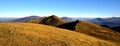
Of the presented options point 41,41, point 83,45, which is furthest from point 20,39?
point 83,45

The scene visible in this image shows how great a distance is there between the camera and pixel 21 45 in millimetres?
35375

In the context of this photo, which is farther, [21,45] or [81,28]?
[81,28]

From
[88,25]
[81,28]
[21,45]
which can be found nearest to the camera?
[21,45]

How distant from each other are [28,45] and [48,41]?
17.9 feet

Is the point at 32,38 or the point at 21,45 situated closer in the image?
the point at 21,45

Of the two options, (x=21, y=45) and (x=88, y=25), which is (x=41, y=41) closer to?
(x=21, y=45)

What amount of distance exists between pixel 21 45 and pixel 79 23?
74.0 meters

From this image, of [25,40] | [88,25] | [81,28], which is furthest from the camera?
[88,25]

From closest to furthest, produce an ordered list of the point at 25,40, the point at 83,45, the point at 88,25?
the point at 25,40, the point at 83,45, the point at 88,25

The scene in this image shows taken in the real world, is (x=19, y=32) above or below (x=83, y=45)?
above

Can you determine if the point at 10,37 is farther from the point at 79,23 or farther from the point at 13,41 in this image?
the point at 79,23

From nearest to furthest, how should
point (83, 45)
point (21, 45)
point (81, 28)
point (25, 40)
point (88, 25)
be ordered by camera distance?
1. point (21, 45)
2. point (25, 40)
3. point (83, 45)
4. point (81, 28)
5. point (88, 25)

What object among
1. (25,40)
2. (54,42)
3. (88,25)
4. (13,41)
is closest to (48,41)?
(54,42)

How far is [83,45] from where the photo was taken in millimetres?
42344
